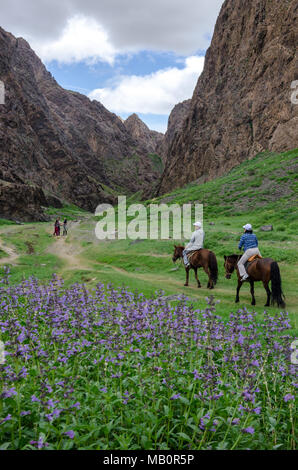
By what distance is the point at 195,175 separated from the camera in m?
101

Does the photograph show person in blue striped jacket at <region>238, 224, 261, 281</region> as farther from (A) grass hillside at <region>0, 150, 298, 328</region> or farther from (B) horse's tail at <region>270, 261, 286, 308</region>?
(B) horse's tail at <region>270, 261, 286, 308</region>

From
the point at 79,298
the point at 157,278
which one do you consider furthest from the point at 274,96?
the point at 79,298

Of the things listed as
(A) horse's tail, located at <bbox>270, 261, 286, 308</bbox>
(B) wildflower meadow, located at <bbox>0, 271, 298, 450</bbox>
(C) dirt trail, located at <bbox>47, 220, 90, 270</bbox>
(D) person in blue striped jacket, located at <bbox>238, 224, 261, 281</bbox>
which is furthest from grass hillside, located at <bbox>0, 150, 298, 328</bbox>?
(B) wildflower meadow, located at <bbox>0, 271, 298, 450</bbox>

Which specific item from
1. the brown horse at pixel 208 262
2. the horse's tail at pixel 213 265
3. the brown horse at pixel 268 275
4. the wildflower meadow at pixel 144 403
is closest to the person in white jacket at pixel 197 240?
the brown horse at pixel 208 262

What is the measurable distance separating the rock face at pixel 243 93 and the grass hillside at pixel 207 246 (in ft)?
51.9

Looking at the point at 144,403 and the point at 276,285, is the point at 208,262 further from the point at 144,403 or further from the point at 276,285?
the point at 144,403

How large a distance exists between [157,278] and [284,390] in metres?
15.8

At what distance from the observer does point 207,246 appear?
27.0m

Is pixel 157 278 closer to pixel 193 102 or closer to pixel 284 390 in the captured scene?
pixel 284 390

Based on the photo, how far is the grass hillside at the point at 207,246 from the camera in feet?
62.2

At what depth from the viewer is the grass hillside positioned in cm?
1895

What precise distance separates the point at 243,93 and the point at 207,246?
214ft

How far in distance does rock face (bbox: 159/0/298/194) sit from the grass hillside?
1582 centimetres

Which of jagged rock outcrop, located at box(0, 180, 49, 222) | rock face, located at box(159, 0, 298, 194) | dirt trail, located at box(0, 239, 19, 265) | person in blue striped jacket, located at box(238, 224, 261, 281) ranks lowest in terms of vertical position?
dirt trail, located at box(0, 239, 19, 265)
